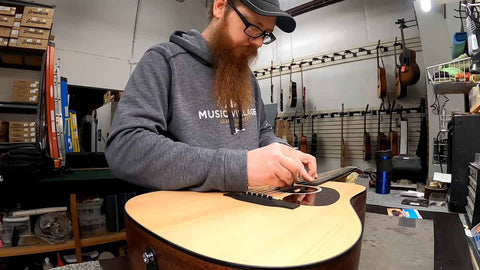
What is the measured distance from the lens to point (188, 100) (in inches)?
38.3

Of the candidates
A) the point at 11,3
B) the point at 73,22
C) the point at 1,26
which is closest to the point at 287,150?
the point at 1,26

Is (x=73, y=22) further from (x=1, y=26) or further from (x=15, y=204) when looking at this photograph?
(x=15, y=204)

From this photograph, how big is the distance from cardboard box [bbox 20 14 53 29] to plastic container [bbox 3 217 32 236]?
204 cm

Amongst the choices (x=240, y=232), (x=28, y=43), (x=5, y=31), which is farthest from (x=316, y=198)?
(x=5, y=31)

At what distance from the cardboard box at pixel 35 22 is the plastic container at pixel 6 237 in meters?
2.12

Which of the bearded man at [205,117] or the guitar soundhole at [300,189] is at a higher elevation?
the bearded man at [205,117]

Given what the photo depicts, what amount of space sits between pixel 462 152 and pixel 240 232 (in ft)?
4.67

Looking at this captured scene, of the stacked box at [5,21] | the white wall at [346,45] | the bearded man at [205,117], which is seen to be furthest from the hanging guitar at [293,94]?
the stacked box at [5,21]

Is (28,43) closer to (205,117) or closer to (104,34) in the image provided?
(104,34)

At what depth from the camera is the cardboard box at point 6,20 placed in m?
2.79

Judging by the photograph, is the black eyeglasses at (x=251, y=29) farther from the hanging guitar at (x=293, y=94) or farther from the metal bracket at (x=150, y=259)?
the hanging guitar at (x=293, y=94)

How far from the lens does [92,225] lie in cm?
237

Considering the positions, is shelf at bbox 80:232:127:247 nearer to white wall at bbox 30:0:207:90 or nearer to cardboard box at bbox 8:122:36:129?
cardboard box at bbox 8:122:36:129

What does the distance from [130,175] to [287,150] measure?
47 cm
